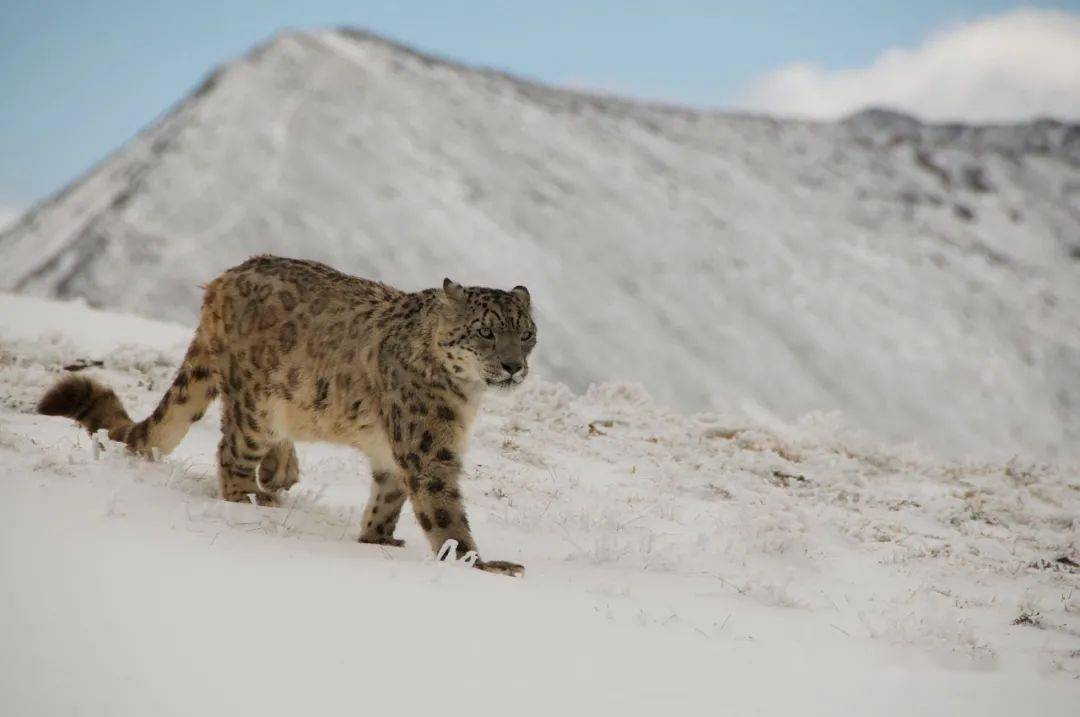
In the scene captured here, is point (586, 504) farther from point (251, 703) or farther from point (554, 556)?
point (251, 703)

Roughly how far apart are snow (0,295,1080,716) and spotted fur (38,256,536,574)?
11.5 inches

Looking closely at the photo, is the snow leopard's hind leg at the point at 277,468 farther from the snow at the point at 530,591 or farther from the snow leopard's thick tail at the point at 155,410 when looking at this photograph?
the snow leopard's thick tail at the point at 155,410

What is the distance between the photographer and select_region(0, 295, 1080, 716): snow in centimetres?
371

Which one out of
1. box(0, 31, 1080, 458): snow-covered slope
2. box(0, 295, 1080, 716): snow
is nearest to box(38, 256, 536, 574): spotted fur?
box(0, 295, 1080, 716): snow

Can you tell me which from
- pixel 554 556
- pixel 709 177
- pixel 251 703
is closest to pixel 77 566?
pixel 251 703

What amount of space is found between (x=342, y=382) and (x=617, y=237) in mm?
25042

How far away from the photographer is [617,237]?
3080 cm

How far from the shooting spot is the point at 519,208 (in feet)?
95.2

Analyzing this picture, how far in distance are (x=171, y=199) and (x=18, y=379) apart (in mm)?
15391

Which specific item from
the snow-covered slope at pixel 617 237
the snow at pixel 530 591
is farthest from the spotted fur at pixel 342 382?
the snow-covered slope at pixel 617 237

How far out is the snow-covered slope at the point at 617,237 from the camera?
76.1 ft

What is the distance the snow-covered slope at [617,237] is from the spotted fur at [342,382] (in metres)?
14.5

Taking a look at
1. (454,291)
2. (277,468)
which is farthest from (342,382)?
(277,468)

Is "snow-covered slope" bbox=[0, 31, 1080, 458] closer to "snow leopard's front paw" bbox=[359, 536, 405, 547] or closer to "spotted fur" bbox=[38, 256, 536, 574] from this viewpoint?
"spotted fur" bbox=[38, 256, 536, 574]
